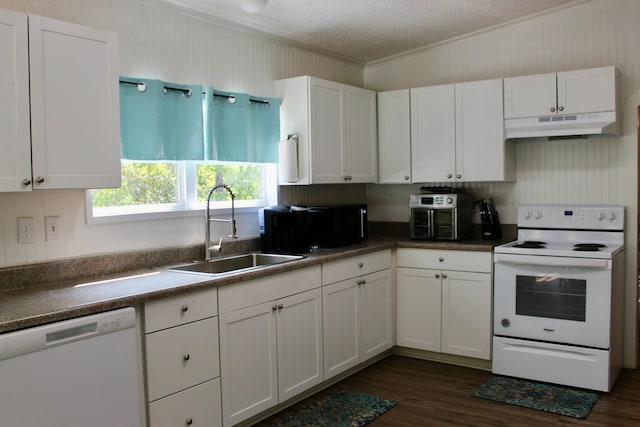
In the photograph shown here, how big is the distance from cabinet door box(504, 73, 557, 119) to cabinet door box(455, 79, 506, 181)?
6cm

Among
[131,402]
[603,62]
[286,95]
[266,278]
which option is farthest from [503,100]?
[131,402]

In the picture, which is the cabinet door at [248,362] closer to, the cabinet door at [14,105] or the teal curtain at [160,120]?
the teal curtain at [160,120]

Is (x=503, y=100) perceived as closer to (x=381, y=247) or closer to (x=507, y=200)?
(x=507, y=200)

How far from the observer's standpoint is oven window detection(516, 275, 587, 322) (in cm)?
349

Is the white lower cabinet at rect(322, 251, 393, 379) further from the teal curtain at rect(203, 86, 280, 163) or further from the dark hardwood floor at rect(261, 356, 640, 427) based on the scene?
the teal curtain at rect(203, 86, 280, 163)

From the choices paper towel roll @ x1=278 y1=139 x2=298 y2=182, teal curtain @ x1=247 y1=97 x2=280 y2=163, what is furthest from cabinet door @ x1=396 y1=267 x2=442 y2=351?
teal curtain @ x1=247 y1=97 x2=280 y2=163

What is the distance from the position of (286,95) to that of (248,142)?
51 cm

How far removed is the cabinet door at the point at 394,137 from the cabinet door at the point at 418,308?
0.79 m

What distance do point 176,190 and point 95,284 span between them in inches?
37.5

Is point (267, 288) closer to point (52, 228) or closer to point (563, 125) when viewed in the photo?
point (52, 228)

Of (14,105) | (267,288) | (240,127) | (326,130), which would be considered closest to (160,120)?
(240,127)

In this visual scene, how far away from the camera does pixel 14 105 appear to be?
2.22m

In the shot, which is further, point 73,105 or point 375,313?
point 375,313

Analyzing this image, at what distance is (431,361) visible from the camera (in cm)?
416
